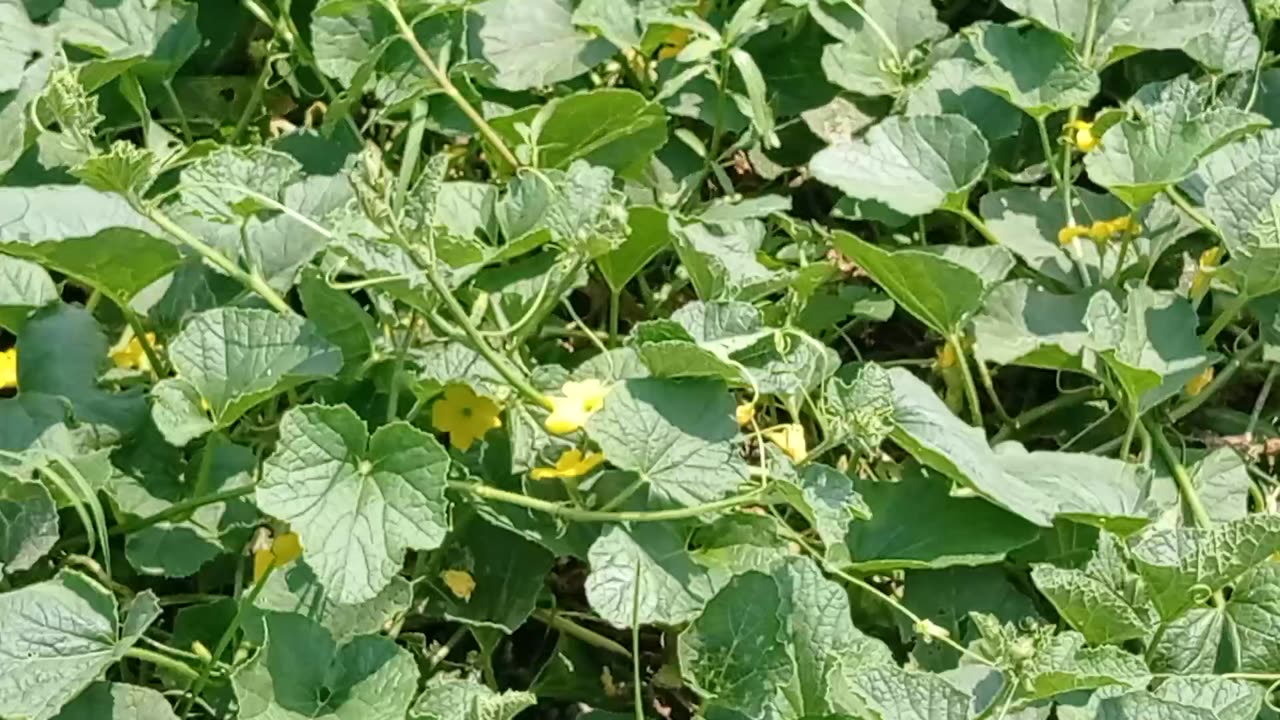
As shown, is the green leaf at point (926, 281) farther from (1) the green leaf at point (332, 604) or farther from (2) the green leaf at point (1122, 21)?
(1) the green leaf at point (332, 604)

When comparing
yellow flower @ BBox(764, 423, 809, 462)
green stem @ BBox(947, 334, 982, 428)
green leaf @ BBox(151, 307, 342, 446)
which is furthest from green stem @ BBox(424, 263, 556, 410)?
green stem @ BBox(947, 334, 982, 428)

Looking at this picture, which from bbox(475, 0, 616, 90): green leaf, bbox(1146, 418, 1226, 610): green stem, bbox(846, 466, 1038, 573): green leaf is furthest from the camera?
bbox(475, 0, 616, 90): green leaf

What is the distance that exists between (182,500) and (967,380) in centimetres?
73

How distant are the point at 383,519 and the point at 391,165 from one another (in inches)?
25.4

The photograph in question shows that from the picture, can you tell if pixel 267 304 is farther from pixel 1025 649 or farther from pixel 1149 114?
pixel 1149 114

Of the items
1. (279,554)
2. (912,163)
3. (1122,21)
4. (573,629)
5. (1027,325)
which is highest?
(1122,21)

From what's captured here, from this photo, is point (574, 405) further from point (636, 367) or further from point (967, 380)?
point (967, 380)

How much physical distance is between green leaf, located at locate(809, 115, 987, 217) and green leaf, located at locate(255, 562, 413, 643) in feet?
1.98

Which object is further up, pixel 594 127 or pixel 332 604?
pixel 594 127

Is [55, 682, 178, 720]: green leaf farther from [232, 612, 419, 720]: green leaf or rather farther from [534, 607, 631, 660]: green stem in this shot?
[534, 607, 631, 660]: green stem

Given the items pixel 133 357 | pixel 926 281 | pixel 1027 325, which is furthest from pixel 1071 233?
pixel 133 357

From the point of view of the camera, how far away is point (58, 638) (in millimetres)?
1265

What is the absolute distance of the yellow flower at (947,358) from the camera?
5.37 ft

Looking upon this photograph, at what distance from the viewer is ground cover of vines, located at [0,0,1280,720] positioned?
4.19 feet
